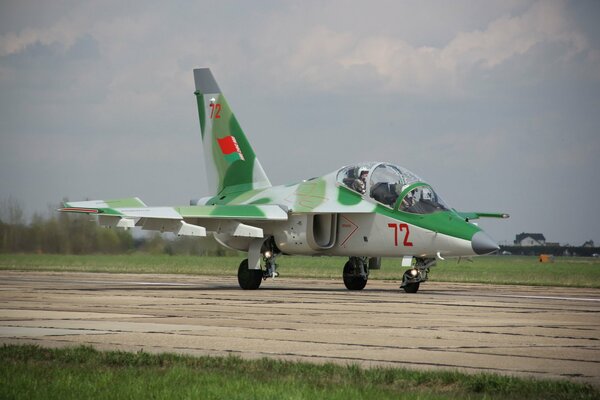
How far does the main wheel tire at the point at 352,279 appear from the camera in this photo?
82.1 feet

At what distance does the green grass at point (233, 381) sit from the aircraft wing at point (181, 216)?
1307 cm

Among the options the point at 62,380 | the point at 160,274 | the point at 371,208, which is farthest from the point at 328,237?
the point at 62,380

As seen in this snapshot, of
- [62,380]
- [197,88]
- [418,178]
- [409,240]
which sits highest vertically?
[197,88]

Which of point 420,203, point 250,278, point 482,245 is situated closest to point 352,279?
point 250,278

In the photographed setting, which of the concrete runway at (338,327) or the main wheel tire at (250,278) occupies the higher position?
the main wheel tire at (250,278)

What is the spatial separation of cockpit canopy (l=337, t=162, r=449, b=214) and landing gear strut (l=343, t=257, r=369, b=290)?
2.21 metres

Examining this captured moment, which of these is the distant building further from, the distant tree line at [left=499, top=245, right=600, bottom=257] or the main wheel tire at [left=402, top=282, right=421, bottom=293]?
the main wheel tire at [left=402, top=282, right=421, bottom=293]

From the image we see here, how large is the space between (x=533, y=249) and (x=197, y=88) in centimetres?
10244

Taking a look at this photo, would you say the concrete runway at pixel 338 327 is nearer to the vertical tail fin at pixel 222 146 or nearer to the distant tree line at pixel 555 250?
the vertical tail fin at pixel 222 146

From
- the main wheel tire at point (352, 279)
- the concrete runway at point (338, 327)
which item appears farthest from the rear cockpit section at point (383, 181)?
the concrete runway at point (338, 327)

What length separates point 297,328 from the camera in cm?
1366

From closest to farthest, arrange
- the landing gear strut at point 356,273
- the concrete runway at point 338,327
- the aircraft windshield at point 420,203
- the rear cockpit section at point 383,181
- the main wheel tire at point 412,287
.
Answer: the concrete runway at point 338,327 < the aircraft windshield at point 420,203 < the rear cockpit section at point 383,181 < the main wheel tire at point 412,287 < the landing gear strut at point 356,273

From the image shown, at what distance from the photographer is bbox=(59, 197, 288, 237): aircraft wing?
2338 cm

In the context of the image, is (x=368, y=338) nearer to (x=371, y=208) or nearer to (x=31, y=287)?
(x=371, y=208)
